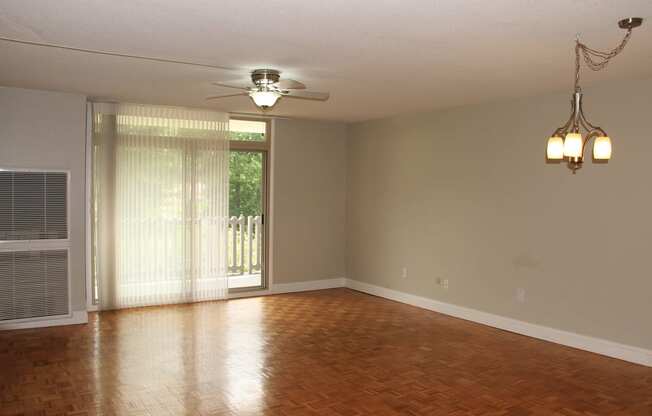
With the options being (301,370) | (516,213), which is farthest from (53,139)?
(516,213)

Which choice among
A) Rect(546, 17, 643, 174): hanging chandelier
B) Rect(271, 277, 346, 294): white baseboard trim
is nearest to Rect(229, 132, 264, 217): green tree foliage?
Rect(271, 277, 346, 294): white baseboard trim

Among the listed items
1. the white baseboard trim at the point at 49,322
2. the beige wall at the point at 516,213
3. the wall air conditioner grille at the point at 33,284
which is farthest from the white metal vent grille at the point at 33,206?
the beige wall at the point at 516,213

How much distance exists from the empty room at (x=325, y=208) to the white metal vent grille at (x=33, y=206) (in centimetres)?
2

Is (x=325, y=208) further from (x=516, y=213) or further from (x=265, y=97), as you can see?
(x=265, y=97)

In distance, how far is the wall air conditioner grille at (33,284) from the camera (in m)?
5.12

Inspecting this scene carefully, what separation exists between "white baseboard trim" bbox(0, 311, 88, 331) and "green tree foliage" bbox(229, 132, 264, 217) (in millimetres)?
2248

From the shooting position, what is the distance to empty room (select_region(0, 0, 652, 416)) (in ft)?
10.8

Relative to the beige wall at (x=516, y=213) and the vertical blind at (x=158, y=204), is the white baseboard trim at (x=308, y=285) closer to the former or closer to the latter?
the beige wall at (x=516, y=213)

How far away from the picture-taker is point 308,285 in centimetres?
745

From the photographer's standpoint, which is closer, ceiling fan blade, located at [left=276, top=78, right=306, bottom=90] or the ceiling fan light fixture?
ceiling fan blade, located at [left=276, top=78, right=306, bottom=90]

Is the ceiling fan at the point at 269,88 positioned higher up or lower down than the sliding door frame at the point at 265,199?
higher up

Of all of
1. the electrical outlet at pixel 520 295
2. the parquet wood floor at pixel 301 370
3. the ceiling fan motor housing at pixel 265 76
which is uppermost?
the ceiling fan motor housing at pixel 265 76

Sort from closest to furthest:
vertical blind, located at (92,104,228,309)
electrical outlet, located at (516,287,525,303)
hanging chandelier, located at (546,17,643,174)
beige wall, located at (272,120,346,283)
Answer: hanging chandelier, located at (546,17,643,174), electrical outlet, located at (516,287,525,303), vertical blind, located at (92,104,228,309), beige wall, located at (272,120,346,283)

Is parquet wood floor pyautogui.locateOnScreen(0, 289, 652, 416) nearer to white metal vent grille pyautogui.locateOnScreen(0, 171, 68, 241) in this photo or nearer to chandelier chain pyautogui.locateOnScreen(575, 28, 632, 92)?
white metal vent grille pyautogui.locateOnScreen(0, 171, 68, 241)
